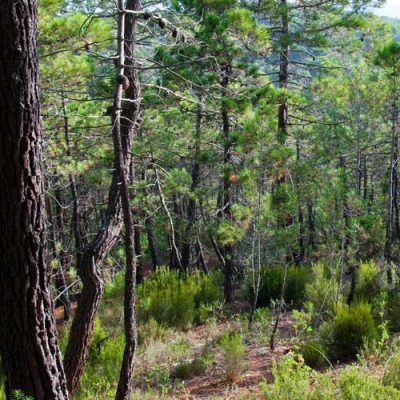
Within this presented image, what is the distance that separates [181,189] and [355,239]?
3.10m

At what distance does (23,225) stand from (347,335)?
411 centimetres

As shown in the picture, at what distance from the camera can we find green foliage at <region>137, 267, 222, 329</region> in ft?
26.5

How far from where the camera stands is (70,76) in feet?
23.2

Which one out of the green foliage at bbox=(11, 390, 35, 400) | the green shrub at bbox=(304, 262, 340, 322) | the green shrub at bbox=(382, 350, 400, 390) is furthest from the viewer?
the green shrub at bbox=(304, 262, 340, 322)

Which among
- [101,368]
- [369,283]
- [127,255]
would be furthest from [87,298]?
[369,283]

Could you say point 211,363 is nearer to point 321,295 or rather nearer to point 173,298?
point 321,295

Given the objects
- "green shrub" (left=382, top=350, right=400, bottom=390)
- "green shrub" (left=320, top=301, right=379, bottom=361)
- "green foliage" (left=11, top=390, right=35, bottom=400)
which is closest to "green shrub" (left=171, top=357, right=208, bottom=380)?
"green shrub" (left=320, top=301, right=379, bottom=361)

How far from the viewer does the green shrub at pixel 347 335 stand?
546 centimetres

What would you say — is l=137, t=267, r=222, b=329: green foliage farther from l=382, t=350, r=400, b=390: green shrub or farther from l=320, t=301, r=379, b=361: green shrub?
l=382, t=350, r=400, b=390: green shrub

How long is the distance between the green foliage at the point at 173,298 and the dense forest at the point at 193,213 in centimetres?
4

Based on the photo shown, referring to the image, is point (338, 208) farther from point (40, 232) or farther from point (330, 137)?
point (330, 137)

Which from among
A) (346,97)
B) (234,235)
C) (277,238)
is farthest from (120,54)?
(346,97)

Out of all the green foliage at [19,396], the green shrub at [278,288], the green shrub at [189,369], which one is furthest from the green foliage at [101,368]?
the green shrub at [278,288]

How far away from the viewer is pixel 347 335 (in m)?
5.51
